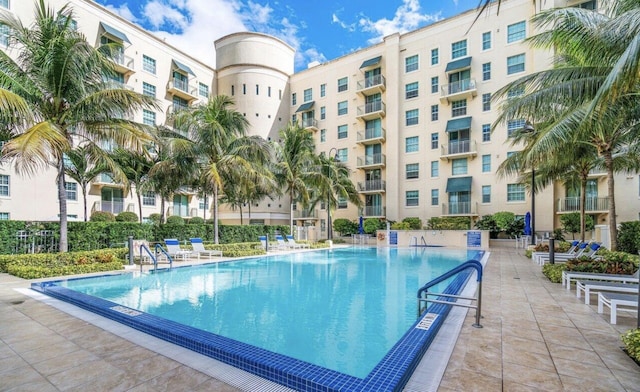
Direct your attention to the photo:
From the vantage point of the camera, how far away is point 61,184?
10.5 m

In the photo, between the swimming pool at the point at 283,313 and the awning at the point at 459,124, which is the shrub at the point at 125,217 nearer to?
the swimming pool at the point at 283,313

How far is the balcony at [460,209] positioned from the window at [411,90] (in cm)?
1061

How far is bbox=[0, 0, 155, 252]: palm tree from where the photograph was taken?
9.50 m

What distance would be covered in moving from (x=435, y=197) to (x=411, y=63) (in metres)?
12.7

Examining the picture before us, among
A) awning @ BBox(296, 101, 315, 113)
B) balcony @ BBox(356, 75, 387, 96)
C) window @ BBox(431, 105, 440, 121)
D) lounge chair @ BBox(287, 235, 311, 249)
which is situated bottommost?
lounge chair @ BBox(287, 235, 311, 249)

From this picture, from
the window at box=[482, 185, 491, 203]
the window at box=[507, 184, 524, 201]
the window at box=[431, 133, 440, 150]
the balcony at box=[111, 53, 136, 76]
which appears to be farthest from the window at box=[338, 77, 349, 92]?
the balcony at box=[111, 53, 136, 76]

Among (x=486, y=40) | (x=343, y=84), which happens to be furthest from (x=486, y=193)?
(x=343, y=84)

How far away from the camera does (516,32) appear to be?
26.1 meters

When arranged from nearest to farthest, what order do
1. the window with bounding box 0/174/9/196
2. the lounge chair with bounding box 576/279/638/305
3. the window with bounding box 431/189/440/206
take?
the lounge chair with bounding box 576/279/638/305 < the window with bounding box 0/174/9/196 < the window with bounding box 431/189/440/206

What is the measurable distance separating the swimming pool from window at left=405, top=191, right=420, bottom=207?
1765cm

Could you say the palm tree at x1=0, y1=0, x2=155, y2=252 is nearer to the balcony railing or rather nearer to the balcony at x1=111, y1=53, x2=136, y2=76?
the balcony at x1=111, y1=53, x2=136, y2=76

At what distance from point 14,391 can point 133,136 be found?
29.1 feet

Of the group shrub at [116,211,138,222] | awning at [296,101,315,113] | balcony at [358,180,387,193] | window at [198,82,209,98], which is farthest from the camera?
awning at [296,101,315,113]

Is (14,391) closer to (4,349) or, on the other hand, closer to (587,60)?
(4,349)
